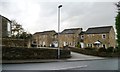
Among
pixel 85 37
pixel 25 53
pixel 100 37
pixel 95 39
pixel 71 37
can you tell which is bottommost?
pixel 25 53

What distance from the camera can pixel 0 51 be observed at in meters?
23.3

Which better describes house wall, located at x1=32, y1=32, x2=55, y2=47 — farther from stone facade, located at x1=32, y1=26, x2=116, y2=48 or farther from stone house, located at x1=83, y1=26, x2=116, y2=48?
stone house, located at x1=83, y1=26, x2=116, y2=48

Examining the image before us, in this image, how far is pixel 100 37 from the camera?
68.4 m

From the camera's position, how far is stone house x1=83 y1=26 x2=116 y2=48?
66.4 meters

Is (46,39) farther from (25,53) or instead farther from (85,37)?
(25,53)

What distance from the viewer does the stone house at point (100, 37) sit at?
6636cm

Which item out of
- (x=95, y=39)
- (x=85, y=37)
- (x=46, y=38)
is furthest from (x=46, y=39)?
(x=95, y=39)

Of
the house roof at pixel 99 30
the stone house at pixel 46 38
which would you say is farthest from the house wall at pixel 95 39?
the stone house at pixel 46 38

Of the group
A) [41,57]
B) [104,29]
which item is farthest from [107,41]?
[41,57]

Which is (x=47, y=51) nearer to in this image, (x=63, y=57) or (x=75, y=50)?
(x=63, y=57)

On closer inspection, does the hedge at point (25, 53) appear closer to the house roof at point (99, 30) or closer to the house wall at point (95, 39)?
the house wall at point (95, 39)

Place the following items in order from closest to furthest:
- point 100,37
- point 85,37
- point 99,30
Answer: point 100,37 < point 99,30 < point 85,37

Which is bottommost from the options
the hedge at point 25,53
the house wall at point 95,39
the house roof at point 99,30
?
the hedge at point 25,53

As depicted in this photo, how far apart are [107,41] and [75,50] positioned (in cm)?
2187
